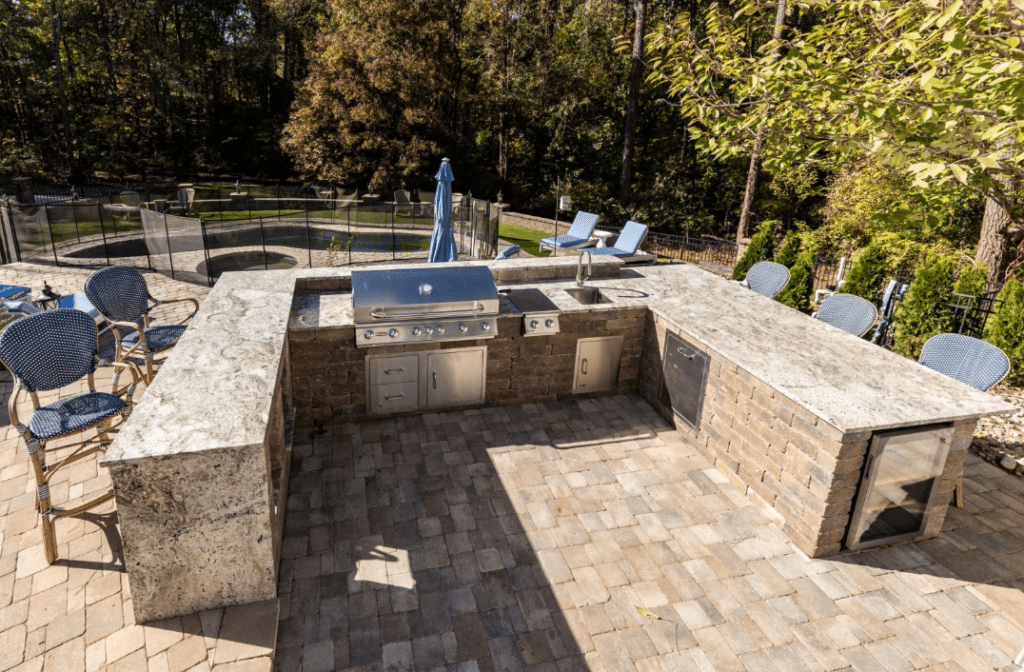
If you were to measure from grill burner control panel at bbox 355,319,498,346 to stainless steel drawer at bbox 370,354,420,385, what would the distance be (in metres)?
0.49

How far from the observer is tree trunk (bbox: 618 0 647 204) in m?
20.3

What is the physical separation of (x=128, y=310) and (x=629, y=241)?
7.91m

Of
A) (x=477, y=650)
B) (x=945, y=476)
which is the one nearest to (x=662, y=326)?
(x=945, y=476)

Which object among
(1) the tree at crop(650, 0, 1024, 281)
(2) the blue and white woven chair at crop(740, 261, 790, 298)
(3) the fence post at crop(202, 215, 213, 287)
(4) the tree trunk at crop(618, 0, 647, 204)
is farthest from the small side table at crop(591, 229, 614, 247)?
(4) the tree trunk at crop(618, 0, 647, 204)

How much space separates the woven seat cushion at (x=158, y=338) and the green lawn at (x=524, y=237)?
12.3 m

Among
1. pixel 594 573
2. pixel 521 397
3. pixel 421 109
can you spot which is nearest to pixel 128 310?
pixel 521 397

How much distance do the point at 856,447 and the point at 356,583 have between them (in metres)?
3.54

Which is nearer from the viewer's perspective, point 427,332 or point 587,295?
point 427,332

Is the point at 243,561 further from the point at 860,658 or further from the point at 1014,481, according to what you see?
the point at 1014,481

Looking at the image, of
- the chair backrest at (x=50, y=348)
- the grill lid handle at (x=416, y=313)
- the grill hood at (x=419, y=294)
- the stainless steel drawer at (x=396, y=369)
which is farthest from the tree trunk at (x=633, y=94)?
the chair backrest at (x=50, y=348)

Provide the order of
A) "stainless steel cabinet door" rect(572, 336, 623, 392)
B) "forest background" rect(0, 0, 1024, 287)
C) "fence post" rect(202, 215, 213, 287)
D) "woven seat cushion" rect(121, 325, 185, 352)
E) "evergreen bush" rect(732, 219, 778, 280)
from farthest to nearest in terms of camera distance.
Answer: "forest background" rect(0, 0, 1024, 287) < "fence post" rect(202, 215, 213, 287) < "evergreen bush" rect(732, 219, 778, 280) < "stainless steel cabinet door" rect(572, 336, 623, 392) < "woven seat cushion" rect(121, 325, 185, 352)

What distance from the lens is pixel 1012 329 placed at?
26.3 ft

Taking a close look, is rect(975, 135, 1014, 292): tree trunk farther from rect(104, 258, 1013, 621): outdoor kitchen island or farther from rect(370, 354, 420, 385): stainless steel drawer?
rect(370, 354, 420, 385): stainless steel drawer

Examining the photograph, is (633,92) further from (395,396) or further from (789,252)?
(395,396)
